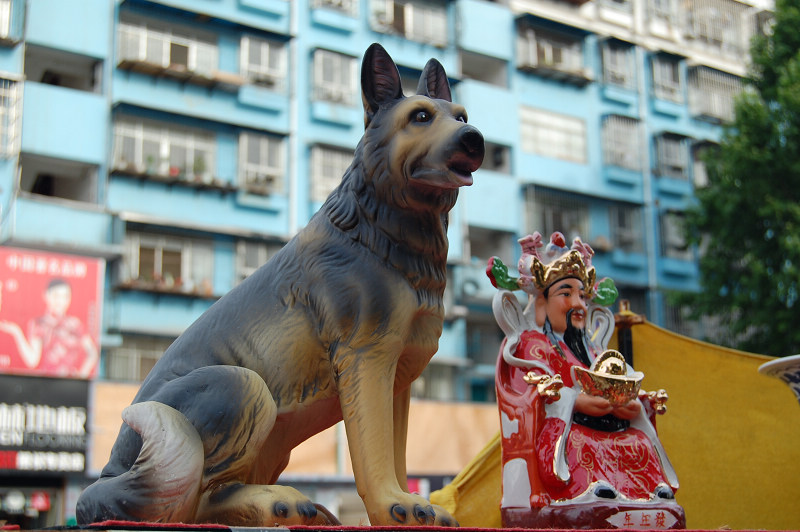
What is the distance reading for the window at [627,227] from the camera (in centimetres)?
2164

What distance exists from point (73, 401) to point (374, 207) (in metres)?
12.4

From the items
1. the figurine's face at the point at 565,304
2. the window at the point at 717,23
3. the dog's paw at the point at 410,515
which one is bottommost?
the dog's paw at the point at 410,515

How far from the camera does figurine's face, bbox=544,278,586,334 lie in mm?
5117

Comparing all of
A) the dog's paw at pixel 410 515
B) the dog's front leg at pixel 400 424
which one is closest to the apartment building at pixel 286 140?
the dog's front leg at pixel 400 424

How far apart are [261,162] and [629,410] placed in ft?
45.8

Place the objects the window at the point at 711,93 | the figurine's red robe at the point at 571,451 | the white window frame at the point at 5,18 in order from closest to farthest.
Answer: the figurine's red robe at the point at 571,451
the white window frame at the point at 5,18
the window at the point at 711,93

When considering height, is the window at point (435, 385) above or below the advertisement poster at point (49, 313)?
below

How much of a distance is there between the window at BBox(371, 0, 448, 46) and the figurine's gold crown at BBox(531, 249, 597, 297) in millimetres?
15382

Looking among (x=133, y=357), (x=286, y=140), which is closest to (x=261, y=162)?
(x=286, y=140)

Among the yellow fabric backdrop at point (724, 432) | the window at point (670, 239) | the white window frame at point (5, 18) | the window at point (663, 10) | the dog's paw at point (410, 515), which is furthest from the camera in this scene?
the window at point (663, 10)

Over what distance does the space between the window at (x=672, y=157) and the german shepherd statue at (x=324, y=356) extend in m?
19.4

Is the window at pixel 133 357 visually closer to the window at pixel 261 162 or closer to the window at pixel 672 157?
the window at pixel 261 162

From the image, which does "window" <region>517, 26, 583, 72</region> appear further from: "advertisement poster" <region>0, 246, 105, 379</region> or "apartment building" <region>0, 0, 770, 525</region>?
"advertisement poster" <region>0, 246, 105, 379</region>

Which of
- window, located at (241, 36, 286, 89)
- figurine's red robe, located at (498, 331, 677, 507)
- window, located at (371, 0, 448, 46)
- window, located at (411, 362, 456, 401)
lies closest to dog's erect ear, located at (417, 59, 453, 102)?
figurine's red robe, located at (498, 331, 677, 507)
